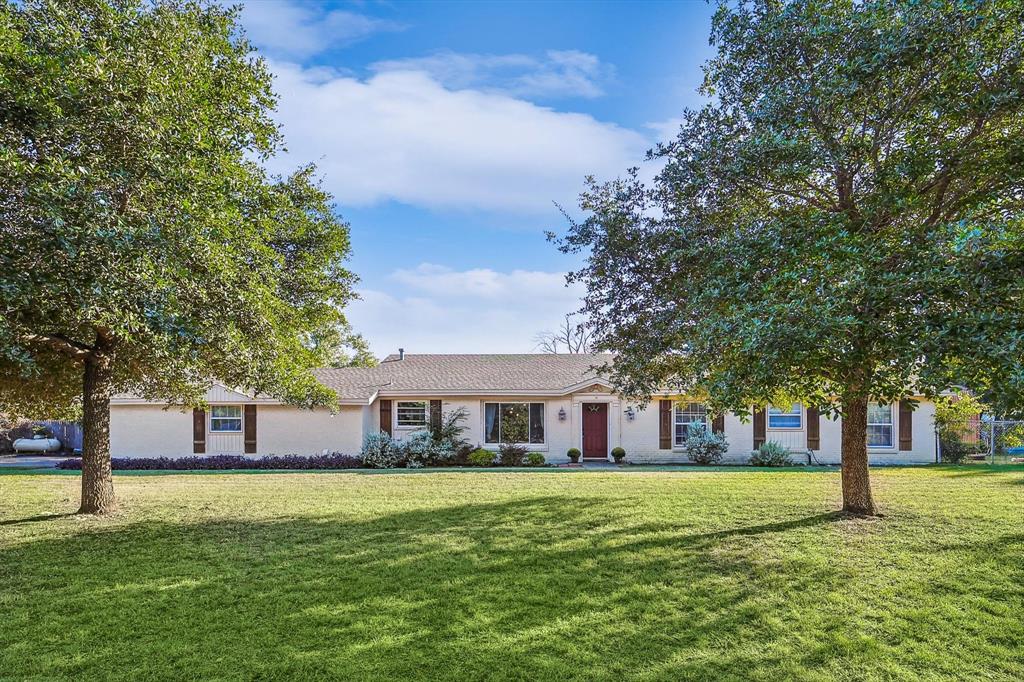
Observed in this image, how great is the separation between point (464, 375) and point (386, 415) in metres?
3.32

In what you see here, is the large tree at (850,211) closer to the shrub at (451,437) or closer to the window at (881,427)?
the shrub at (451,437)

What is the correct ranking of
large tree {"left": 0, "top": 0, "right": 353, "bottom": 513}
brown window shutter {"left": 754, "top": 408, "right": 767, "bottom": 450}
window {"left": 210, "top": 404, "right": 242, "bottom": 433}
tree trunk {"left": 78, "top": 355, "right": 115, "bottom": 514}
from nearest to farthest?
large tree {"left": 0, "top": 0, "right": 353, "bottom": 513} < tree trunk {"left": 78, "top": 355, "right": 115, "bottom": 514} < brown window shutter {"left": 754, "top": 408, "right": 767, "bottom": 450} < window {"left": 210, "top": 404, "right": 242, "bottom": 433}

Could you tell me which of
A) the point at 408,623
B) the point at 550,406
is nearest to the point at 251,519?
the point at 408,623

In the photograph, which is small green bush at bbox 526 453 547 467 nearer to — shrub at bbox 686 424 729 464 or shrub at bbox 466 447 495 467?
shrub at bbox 466 447 495 467

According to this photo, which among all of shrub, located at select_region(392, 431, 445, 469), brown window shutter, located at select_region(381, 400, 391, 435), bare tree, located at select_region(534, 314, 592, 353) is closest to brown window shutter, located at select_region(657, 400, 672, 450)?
shrub, located at select_region(392, 431, 445, 469)

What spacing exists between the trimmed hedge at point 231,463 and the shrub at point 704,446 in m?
11.6

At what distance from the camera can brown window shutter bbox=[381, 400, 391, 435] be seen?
23141 mm

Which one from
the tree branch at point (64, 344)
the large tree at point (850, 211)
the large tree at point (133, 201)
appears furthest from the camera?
the tree branch at point (64, 344)

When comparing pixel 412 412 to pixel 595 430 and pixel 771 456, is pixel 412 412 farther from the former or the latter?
pixel 771 456

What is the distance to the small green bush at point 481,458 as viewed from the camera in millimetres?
21383

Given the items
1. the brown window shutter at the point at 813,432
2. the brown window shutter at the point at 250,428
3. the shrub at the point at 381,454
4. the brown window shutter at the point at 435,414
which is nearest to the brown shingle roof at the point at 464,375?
the brown window shutter at the point at 435,414

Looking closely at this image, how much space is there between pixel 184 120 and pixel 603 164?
25.0 feet

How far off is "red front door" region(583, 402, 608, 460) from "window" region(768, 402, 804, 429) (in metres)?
5.85

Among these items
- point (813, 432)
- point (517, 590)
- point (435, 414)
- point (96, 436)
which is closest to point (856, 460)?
point (517, 590)
